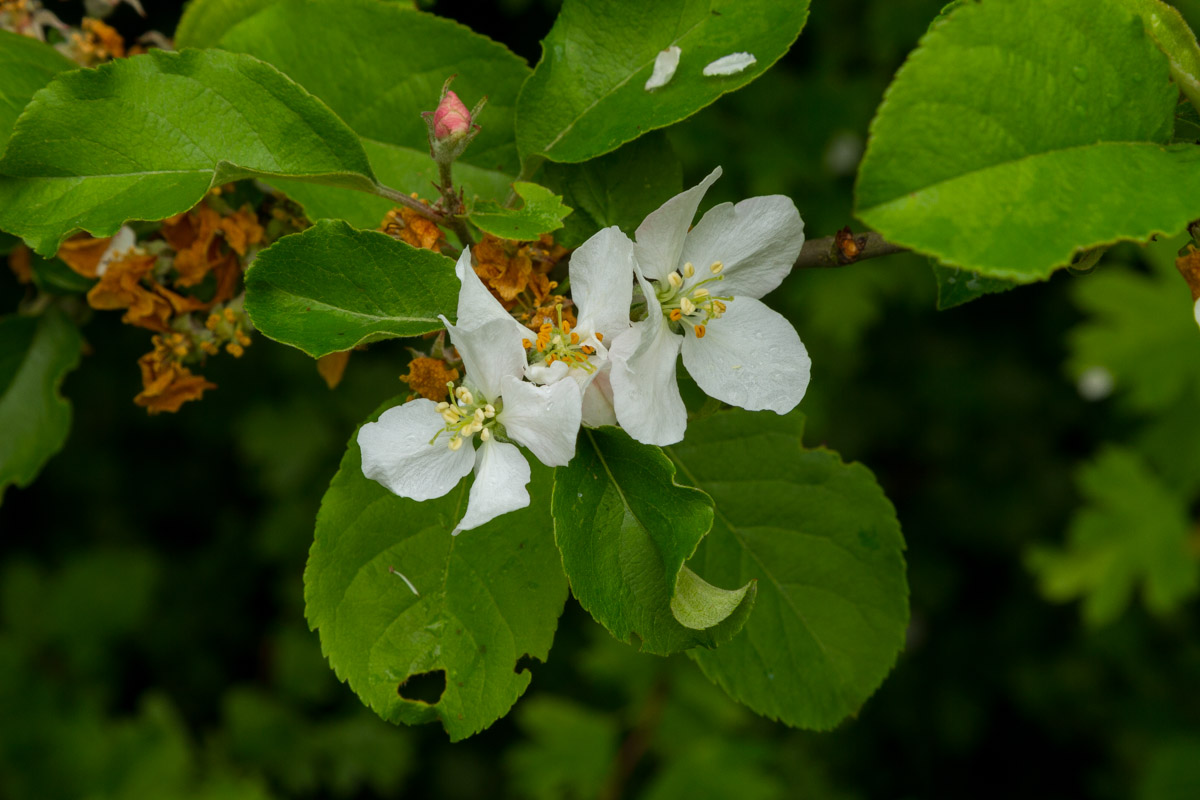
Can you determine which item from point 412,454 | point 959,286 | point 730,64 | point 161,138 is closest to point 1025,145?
point 959,286

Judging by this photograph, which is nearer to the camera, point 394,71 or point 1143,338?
point 394,71

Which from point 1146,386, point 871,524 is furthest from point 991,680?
point 871,524

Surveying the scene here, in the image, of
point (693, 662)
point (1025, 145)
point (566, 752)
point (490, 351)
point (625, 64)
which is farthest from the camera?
point (566, 752)

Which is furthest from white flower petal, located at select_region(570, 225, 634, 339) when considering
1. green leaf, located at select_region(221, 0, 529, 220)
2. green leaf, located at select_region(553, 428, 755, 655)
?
green leaf, located at select_region(221, 0, 529, 220)

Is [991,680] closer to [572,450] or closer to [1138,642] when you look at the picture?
[1138,642]

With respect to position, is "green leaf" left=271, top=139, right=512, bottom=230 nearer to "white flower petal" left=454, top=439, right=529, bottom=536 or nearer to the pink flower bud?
the pink flower bud

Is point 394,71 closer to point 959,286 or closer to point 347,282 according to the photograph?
point 347,282

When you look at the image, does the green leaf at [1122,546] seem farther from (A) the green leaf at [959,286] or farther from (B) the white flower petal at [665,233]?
(B) the white flower petal at [665,233]
